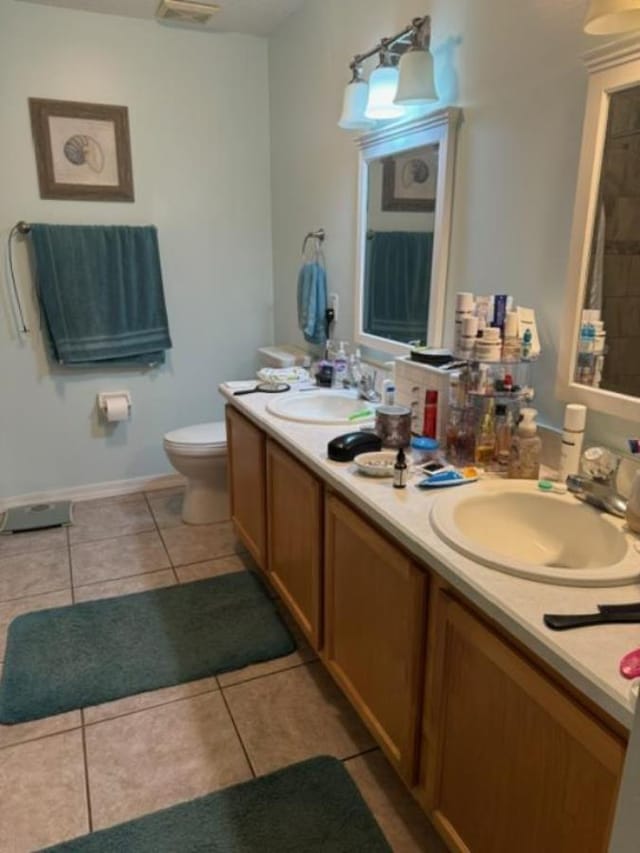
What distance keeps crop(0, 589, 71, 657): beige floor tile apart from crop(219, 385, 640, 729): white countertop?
1557 millimetres

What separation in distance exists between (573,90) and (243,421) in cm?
153

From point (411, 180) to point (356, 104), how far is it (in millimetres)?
377

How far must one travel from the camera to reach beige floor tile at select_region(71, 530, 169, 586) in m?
2.65

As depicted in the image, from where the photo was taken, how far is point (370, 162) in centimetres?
234

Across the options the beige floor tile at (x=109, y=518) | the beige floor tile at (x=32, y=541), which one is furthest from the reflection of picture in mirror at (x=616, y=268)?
the beige floor tile at (x=32, y=541)

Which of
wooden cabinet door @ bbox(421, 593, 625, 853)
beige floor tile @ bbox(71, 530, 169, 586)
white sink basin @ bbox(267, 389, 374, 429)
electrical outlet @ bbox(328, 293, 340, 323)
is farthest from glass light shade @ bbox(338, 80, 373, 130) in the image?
beige floor tile @ bbox(71, 530, 169, 586)

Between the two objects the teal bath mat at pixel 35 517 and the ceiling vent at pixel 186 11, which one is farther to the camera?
the teal bath mat at pixel 35 517

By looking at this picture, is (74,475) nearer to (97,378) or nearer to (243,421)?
(97,378)

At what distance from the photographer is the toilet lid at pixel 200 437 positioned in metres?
2.91

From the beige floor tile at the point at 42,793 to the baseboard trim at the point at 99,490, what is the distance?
184 centimetres

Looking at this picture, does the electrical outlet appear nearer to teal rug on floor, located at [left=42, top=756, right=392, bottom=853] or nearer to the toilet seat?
the toilet seat

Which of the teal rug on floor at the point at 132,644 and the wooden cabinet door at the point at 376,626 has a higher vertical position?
the wooden cabinet door at the point at 376,626

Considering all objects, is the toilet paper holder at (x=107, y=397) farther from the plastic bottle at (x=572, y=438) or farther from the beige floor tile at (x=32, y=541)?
the plastic bottle at (x=572, y=438)

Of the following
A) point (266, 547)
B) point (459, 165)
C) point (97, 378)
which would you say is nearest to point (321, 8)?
point (459, 165)
